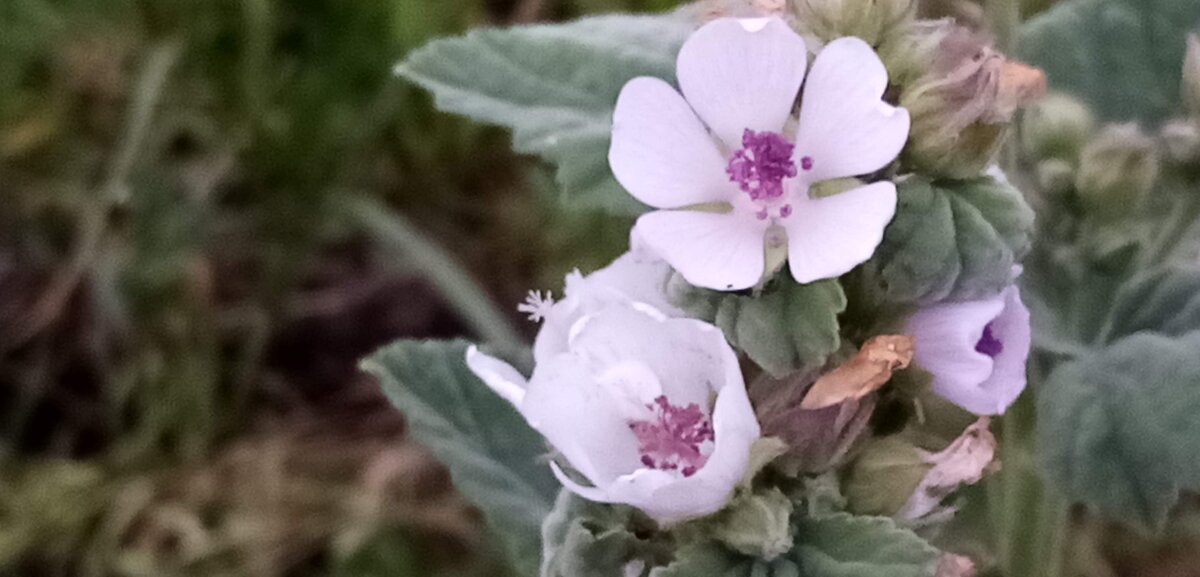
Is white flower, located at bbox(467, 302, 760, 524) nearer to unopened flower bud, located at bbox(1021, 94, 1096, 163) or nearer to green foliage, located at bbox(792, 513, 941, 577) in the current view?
green foliage, located at bbox(792, 513, 941, 577)

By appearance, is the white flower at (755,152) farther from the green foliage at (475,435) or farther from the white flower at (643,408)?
the green foliage at (475,435)

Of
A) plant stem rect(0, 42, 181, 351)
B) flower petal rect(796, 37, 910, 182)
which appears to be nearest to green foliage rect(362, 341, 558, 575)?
flower petal rect(796, 37, 910, 182)

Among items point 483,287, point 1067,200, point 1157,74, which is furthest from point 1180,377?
point 483,287

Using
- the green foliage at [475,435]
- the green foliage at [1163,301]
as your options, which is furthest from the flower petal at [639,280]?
the green foliage at [1163,301]

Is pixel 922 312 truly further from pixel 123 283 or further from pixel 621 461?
pixel 123 283

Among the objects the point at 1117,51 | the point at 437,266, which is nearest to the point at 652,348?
the point at 1117,51

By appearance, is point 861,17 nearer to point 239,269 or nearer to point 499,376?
point 499,376
